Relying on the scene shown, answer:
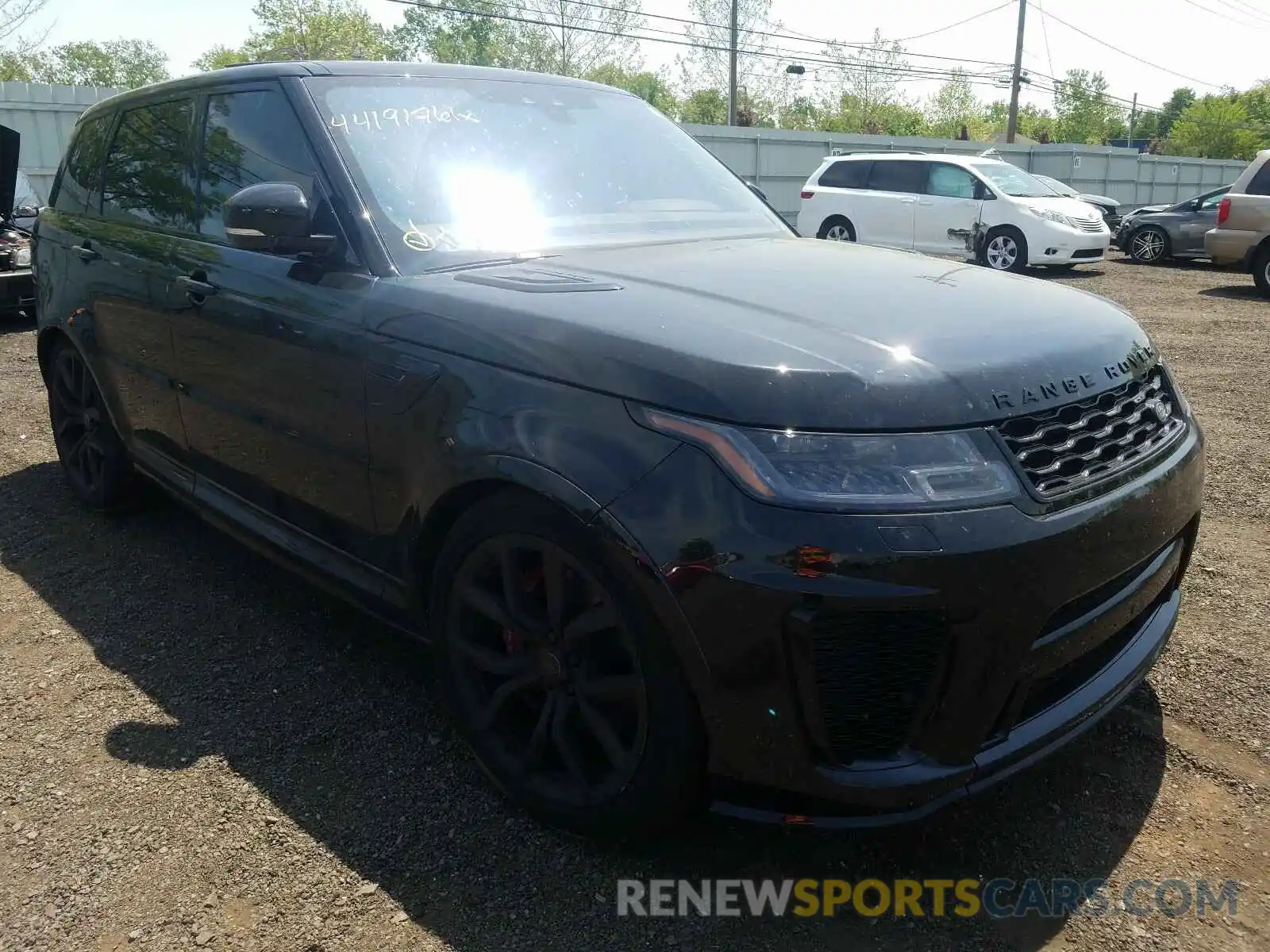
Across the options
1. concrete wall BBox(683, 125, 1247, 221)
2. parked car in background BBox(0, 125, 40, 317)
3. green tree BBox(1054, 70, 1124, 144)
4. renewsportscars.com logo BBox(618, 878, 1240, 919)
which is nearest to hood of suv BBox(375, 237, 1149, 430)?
renewsportscars.com logo BBox(618, 878, 1240, 919)

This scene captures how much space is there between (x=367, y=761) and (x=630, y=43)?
1796 inches

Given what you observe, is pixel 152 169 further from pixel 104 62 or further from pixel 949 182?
pixel 104 62

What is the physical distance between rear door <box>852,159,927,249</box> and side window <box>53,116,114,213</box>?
1220 centimetres

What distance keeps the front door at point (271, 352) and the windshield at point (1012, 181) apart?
13.6 metres

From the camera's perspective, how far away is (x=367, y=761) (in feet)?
8.96

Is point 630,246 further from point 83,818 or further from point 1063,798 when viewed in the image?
point 83,818

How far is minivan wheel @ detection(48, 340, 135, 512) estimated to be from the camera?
14.2 feet

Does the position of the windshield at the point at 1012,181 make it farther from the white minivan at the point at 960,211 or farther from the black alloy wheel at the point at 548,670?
the black alloy wheel at the point at 548,670

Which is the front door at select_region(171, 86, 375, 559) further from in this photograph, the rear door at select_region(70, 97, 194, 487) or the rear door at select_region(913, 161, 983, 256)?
the rear door at select_region(913, 161, 983, 256)

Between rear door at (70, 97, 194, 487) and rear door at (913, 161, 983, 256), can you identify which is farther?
A: rear door at (913, 161, 983, 256)

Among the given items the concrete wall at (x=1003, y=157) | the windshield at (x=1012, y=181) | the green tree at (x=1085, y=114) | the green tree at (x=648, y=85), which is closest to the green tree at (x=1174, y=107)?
the green tree at (x=1085, y=114)

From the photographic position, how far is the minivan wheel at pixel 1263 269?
12.3 m

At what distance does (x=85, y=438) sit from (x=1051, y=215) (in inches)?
531

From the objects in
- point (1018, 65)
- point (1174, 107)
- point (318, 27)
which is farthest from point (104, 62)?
point (1174, 107)
